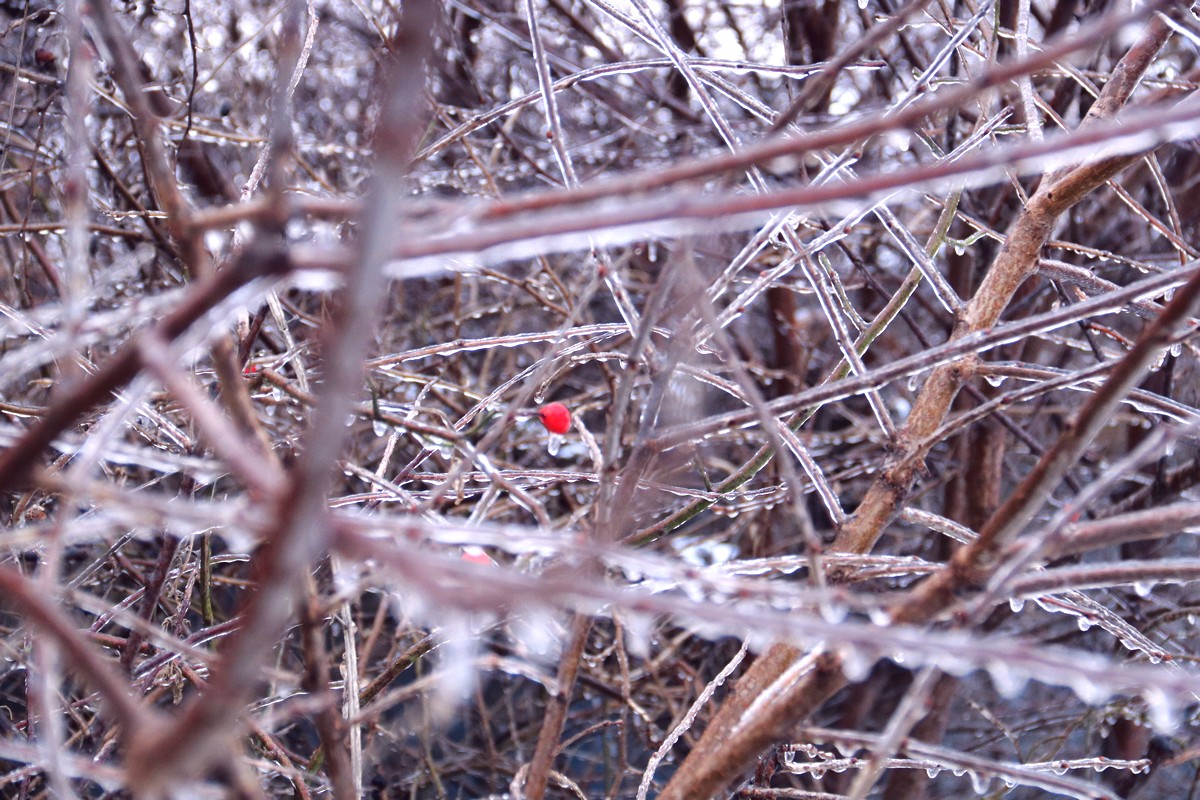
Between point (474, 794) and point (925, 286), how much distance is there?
205 cm

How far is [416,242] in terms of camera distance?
0.58 metres

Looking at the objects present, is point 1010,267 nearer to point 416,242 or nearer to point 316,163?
point 416,242

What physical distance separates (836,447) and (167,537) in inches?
86.8

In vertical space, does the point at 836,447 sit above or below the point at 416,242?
below

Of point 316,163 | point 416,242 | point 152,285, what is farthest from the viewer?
point 316,163

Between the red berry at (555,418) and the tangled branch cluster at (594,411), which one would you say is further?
the red berry at (555,418)

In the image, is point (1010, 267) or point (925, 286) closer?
point (1010, 267)

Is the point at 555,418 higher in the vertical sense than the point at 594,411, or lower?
higher

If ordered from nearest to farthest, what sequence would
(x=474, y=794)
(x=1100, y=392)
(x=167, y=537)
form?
(x=1100, y=392), (x=167, y=537), (x=474, y=794)

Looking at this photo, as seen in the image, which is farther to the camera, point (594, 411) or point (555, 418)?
point (594, 411)

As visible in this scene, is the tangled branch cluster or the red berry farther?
the red berry

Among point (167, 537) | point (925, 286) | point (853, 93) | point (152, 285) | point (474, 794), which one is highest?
point (853, 93)

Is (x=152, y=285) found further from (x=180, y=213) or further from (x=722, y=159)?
(x=722, y=159)

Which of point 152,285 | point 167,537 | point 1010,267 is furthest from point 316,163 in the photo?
point 1010,267
